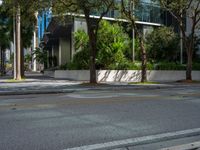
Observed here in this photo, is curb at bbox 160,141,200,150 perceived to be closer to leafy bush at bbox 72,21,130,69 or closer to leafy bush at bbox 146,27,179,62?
leafy bush at bbox 72,21,130,69

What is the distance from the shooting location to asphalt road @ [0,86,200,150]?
781 cm

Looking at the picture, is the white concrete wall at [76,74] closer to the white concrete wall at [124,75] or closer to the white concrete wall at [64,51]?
the white concrete wall at [124,75]

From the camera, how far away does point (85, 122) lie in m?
9.98

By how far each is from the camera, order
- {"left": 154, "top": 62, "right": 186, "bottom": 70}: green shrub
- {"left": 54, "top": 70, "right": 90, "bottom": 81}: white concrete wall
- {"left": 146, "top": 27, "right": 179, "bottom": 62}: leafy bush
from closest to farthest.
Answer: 1. {"left": 54, "top": 70, "right": 90, "bottom": 81}: white concrete wall
2. {"left": 154, "top": 62, "right": 186, "bottom": 70}: green shrub
3. {"left": 146, "top": 27, "right": 179, "bottom": 62}: leafy bush

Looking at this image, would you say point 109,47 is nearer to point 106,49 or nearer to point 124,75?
point 106,49

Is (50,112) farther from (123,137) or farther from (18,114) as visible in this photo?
(123,137)

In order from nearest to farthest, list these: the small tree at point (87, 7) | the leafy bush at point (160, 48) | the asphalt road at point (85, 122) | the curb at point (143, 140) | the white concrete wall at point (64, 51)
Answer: the curb at point (143, 140) → the asphalt road at point (85, 122) → the small tree at point (87, 7) → the leafy bush at point (160, 48) → the white concrete wall at point (64, 51)

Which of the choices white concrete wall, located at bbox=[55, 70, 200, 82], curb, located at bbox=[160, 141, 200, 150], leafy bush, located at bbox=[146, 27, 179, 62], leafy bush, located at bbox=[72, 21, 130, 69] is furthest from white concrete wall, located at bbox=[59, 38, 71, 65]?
curb, located at bbox=[160, 141, 200, 150]

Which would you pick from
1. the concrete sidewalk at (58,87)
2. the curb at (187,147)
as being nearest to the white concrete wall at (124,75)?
the concrete sidewalk at (58,87)

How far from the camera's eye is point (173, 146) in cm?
729

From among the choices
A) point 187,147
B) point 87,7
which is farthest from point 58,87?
point 187,147

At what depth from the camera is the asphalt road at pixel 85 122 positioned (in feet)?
25.6

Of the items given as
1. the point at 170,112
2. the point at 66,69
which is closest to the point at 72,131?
the point at 170,112

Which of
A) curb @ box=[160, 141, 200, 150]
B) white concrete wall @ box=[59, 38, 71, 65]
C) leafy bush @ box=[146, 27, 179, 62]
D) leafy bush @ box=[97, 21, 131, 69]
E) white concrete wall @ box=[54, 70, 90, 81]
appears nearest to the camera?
curb @ box=[160, 141, 200, 150]
